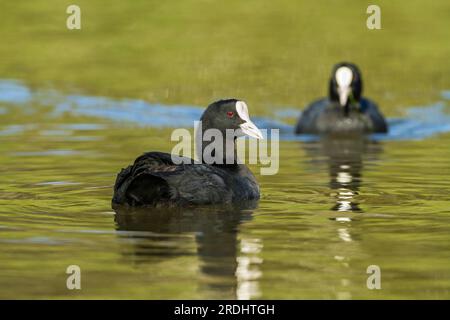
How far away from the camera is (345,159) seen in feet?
52.6

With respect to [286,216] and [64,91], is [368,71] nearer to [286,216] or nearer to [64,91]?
[64,91]

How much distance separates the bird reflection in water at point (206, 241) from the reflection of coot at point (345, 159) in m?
1.01

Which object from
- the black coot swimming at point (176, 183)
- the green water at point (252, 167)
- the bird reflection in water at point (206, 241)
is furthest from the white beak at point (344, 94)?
the bird reflection in water at point (206, 241)

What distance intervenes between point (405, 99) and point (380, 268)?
12.8 meters

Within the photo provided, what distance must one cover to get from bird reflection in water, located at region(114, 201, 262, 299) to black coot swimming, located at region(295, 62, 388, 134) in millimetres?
7910

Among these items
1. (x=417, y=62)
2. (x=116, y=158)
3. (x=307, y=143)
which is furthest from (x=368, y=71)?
(x=116, y=158)

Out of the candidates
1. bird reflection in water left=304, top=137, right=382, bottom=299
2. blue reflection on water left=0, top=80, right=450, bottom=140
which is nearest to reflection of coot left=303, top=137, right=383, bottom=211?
bird reflection in water left=304, top=137, right=382, bottom=299

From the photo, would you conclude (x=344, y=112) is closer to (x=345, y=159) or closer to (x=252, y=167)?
(x=345, y=159)

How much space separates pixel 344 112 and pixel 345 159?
4.08 m

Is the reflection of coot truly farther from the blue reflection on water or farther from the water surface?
the blue reflection on water

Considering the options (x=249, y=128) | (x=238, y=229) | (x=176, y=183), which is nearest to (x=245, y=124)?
(x=249, y=128)

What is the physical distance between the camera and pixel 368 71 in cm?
2298

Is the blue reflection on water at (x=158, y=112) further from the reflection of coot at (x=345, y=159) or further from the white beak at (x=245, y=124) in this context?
the white beak at (x=245, y=124)

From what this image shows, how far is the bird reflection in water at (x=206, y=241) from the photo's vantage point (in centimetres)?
852
